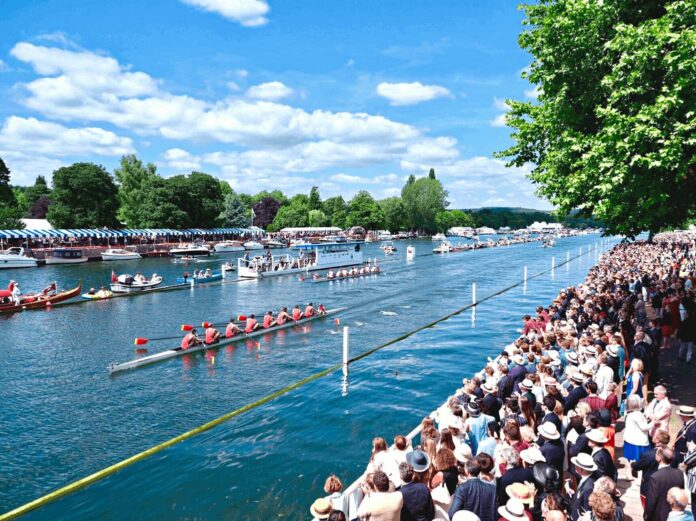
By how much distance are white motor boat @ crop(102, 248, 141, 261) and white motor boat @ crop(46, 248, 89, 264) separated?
603 cm

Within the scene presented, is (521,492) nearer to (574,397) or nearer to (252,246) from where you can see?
(574,397)

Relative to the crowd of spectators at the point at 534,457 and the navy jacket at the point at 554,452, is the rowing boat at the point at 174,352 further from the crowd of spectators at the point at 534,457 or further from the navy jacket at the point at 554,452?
the navy jacket at the point at 554,452

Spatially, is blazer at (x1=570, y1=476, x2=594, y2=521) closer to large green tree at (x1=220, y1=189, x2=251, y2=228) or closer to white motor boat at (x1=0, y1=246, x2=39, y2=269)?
white motor boat at (x1=0, y1=246, x2=39, y2=269)

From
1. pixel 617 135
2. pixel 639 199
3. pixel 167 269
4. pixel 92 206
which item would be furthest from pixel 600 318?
pixel 92 206

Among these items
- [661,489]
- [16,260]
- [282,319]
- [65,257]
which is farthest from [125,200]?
[661,489]

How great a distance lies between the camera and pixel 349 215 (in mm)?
193875

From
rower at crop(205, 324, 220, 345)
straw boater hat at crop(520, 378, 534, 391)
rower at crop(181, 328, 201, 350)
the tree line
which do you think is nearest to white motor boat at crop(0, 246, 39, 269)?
the tree line

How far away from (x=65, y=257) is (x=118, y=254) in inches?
415

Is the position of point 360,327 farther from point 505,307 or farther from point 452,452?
point 452,452

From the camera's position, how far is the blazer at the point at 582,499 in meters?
6.85

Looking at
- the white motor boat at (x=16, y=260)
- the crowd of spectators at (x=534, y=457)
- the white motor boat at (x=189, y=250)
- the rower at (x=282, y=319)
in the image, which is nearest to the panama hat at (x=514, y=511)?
the crowd of spectators at (x=534, y=457)

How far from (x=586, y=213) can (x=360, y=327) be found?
69.1 feet

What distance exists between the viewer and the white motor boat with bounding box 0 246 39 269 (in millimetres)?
76181

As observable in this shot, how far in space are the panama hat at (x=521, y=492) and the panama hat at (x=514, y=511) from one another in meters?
0.08
